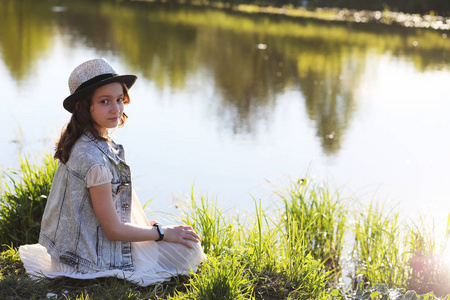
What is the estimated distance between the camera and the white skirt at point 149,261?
2.96 meters

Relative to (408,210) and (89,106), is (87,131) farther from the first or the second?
(408,210)

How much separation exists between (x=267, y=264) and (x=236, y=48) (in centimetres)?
1118

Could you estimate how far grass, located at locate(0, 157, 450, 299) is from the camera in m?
2.87

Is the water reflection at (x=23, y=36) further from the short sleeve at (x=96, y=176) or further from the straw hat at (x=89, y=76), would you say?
the short sleeve at (x=96, y=176)

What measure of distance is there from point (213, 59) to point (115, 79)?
→ 32.6ft

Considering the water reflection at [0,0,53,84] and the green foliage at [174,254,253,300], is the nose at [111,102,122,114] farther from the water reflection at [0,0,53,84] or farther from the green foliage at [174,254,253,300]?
the water reflection at [0,0,53,84]

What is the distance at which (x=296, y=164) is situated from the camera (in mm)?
6480

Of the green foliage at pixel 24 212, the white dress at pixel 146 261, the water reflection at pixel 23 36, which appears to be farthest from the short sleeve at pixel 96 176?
the water reflection at pixel 23 36

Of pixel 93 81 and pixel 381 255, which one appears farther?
pixel 381 255

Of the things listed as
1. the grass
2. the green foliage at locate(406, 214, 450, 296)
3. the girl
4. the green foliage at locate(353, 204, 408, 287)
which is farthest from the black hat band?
the green foliage at locate(406, 214, 450, 296)

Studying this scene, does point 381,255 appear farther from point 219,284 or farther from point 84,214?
point 84,214

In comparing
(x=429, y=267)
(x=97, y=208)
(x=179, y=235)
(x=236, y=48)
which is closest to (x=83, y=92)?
(x=97, y=208)

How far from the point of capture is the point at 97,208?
276 centimetres

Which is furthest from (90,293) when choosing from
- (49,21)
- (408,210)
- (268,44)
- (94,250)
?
(49,21)
